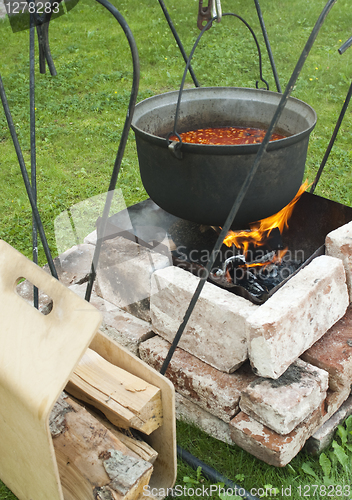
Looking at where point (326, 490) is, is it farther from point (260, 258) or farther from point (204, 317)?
point (260, 258)

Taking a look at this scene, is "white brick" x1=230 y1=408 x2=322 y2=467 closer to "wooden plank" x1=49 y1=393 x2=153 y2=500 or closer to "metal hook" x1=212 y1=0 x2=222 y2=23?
"wooden plank" x1=49 y1=393 x2=153 y2=500

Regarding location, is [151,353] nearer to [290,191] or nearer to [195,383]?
[195,383]

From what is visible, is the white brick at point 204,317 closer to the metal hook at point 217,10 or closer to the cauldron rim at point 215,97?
the cauldron rim at point 215,97

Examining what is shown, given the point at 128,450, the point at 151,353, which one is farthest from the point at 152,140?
the point at 128,450

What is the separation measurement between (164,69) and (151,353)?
5.30 meters

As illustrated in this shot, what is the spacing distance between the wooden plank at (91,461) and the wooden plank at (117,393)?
7cm

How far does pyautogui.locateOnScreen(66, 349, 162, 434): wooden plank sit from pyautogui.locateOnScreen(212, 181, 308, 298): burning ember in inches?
31.0

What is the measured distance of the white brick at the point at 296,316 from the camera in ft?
6.17

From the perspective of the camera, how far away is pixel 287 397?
1.90 metres

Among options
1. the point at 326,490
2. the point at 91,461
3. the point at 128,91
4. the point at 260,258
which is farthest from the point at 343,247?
the point at 128,91

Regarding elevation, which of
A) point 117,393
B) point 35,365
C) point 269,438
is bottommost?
point 269,438

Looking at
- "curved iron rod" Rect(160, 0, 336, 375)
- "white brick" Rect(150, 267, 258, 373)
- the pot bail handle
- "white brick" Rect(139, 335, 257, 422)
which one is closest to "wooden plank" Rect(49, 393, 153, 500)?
"curved iron rod" Rect(160, 0, 336, 375)

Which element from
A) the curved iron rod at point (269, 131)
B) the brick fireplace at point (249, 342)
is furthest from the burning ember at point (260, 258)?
the curved iron rod at point (269, 131)

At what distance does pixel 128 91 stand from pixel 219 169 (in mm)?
4533
